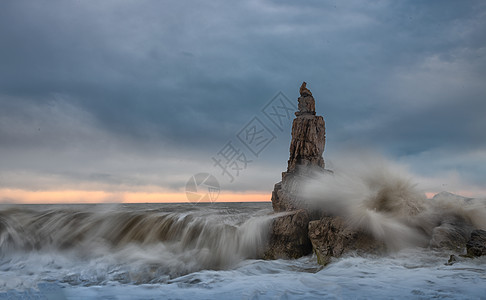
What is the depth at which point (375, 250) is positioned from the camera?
641 cm

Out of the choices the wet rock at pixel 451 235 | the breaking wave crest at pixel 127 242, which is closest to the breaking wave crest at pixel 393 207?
the wet rock at pixel 451 235

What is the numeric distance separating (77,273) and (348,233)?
559 cm

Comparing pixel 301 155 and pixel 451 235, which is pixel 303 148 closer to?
pixel 301 155

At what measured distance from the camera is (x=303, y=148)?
995cm

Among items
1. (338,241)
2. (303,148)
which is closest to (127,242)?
(338,241)

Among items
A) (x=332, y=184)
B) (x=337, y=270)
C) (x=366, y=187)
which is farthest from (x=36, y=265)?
Answer: (x=366, y=187)

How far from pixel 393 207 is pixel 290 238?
8.74 feet

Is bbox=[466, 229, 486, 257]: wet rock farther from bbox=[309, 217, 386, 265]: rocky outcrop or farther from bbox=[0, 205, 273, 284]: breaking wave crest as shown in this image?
bbox=[0, 205, 273, 284]: breaking wave crest

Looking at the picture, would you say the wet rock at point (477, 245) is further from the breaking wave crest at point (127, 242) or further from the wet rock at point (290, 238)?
the breaking wave crest at point (127, 242)

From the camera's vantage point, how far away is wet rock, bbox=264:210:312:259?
723 centimetres

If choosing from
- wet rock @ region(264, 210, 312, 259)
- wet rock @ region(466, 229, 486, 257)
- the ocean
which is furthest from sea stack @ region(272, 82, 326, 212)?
wet rock @ region(466, 229, 486, 257)

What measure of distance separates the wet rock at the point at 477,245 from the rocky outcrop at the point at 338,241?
4.75ft

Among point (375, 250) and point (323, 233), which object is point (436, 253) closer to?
point (375, 250)

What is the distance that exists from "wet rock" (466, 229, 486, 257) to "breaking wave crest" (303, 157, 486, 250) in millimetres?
654
